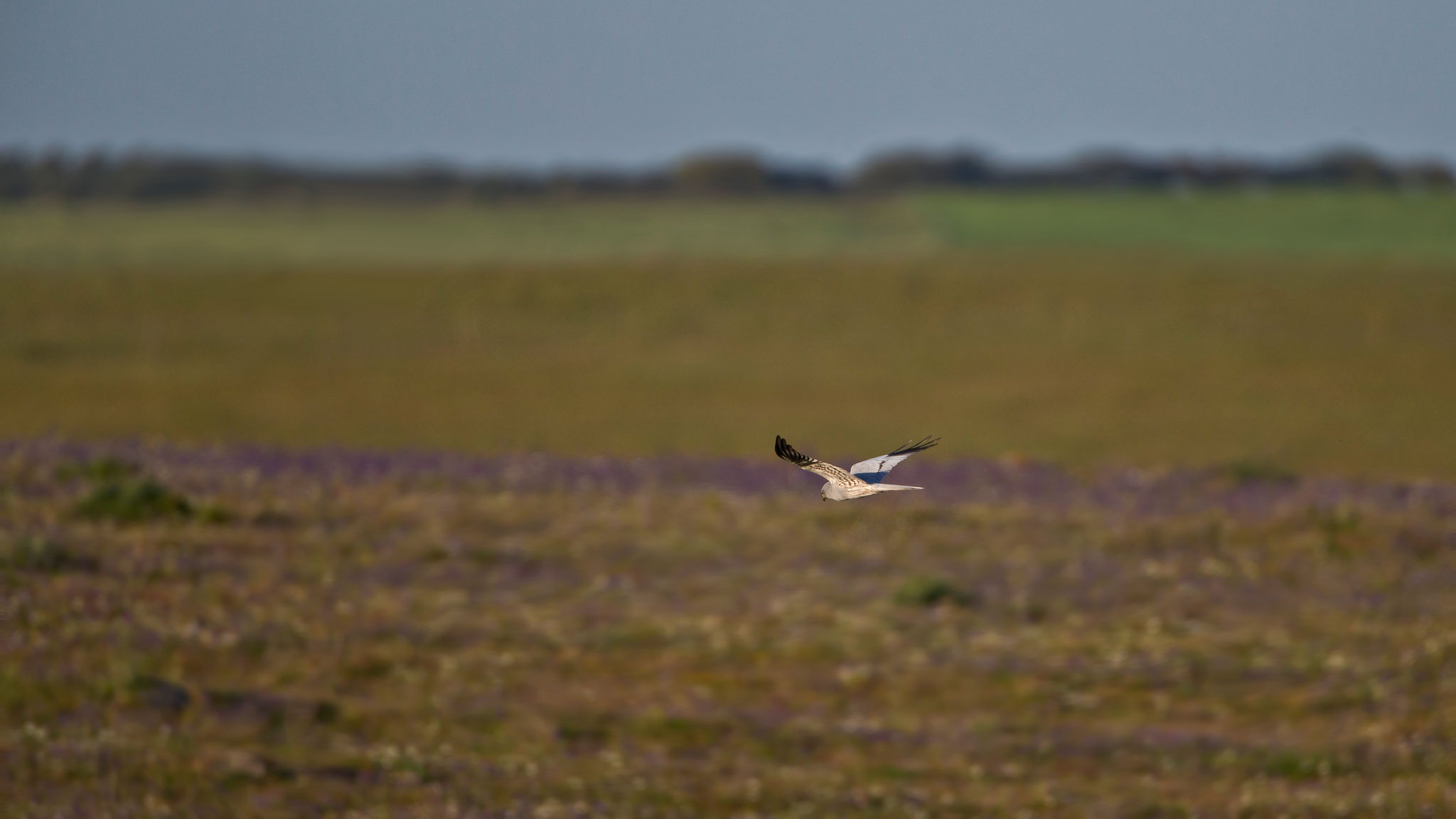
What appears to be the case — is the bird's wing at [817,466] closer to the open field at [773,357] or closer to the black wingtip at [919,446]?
the black wingtip at [919,446]

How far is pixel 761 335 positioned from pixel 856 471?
47506mm

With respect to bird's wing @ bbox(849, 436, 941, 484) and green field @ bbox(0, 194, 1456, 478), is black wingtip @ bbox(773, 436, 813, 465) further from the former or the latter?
green field @ bbox(0, 194, 1456, 478)

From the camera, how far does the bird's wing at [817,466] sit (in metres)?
3.37

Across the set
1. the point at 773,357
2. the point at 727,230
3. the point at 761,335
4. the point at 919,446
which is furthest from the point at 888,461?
the point at 727,230

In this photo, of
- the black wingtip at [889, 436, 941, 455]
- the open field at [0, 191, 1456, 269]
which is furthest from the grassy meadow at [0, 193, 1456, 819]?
the open field at [0, 191, 1456, 269]

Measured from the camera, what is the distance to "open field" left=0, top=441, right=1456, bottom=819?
33.8 ft

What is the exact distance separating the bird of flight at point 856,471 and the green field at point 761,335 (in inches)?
849

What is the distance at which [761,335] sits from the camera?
5106cm

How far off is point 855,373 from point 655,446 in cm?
1499

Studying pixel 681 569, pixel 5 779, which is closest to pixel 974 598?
pixel 681 569

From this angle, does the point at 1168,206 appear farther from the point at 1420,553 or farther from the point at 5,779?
the point at 5,779

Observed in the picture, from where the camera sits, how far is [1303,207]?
93375 millimetres

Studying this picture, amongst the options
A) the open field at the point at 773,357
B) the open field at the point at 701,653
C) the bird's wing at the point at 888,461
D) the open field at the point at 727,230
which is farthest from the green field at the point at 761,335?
the bird's wing at the point at 888,461

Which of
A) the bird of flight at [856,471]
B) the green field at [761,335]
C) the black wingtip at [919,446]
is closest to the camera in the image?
the bird of flight at [856,471]
